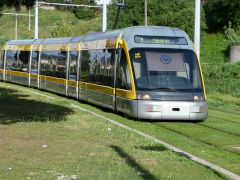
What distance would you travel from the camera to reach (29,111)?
1744cm

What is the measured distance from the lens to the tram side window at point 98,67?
18625mm

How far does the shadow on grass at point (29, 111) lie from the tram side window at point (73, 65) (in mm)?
2854

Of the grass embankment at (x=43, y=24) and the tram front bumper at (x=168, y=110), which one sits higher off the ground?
the grass embankment at (x=43, y=24)

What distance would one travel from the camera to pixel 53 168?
8.32 m

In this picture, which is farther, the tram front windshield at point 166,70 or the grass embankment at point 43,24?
the grass embankment at point 43,24

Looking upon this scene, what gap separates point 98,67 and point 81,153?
10.5 m

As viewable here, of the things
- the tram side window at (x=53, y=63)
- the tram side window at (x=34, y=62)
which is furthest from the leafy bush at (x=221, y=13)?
the tram side window at (x=53, y=63)

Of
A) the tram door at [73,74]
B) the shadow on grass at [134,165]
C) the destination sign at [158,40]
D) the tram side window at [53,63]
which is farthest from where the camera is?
the tram side window at [53,63]

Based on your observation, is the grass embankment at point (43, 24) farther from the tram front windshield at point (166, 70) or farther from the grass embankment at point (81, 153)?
the grass embankment at point (81, 153)

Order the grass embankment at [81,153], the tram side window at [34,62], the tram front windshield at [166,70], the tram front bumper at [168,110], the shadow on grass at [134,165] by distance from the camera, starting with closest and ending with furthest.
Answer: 1. the shadow on grass at [134,165]
2. the grass embankment at [81,153]
3. the tram front bumper at [168,110]
4. the tram front windshield at [166,70]
5. the tram side window at [34,62]

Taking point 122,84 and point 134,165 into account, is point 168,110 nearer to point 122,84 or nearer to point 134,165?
point 122,84

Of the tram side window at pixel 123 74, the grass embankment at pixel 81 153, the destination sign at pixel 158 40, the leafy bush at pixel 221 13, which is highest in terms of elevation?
the leafy bush at pixel 221 13

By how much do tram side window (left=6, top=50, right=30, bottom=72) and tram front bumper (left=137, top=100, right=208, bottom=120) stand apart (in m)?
18.8

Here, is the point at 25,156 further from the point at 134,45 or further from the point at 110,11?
the point at 110,11
